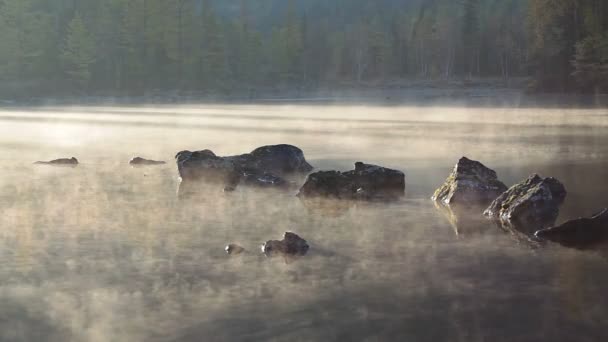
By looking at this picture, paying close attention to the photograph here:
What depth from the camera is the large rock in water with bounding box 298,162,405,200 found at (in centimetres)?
1420

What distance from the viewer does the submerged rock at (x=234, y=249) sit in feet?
31.6

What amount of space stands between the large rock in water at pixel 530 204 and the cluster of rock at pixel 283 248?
11.4 ft

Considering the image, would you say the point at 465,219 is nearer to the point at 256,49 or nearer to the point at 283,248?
the point at 283,248

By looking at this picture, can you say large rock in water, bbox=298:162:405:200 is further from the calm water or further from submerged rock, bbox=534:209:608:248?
submerged rock, bbox=534:209:608:248

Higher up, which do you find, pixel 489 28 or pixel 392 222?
pixel 489 28

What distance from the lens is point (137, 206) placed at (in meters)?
13.4

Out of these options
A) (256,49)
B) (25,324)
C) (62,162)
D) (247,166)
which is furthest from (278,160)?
(256,49)

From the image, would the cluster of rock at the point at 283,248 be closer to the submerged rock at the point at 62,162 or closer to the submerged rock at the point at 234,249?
the submerged rock at the point at 234,249

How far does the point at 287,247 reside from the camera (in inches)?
380

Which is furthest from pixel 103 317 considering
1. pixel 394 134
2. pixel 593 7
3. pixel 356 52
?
pixel 356 52

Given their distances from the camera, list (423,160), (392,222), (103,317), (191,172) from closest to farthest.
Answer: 1. (103,317)
2. (392,222)
3. (191,172)
4. (423,160)

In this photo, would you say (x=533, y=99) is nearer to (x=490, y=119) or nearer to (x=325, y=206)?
(x=490, y=119)

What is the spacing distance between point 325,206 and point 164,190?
3.80m

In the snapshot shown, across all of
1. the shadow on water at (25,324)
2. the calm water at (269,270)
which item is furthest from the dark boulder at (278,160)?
the shadow on water at (25,324)
